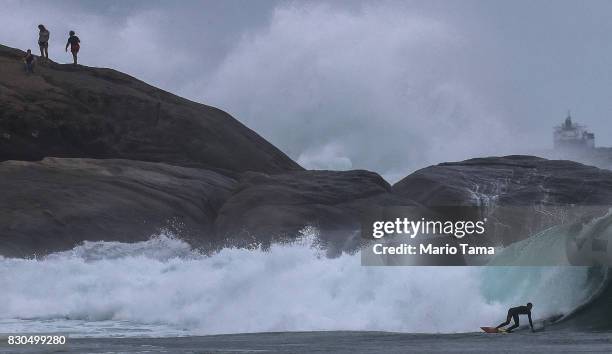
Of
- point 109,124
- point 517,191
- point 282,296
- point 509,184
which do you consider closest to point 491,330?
point 282,296

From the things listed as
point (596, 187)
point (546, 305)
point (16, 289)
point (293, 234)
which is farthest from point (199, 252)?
point (546, 305)

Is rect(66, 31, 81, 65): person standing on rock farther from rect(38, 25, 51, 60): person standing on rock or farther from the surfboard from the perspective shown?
the surfboard

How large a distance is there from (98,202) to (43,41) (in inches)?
412

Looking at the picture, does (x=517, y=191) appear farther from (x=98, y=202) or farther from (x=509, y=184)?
(x=98, y=202)

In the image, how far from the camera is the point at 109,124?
43750 millimetres

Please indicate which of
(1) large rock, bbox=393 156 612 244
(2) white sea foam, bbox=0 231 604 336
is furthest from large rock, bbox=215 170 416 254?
(2) white sea foam, bbox=0 231 604 336

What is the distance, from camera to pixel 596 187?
4169 cm

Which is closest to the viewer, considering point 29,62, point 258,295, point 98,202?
point 258,295

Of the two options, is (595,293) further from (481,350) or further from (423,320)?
(481,350)

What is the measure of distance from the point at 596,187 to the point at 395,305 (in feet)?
66.3

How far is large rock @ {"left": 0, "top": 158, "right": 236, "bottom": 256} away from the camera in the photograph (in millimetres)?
36312

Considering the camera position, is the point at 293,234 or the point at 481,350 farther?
the point at 293,234

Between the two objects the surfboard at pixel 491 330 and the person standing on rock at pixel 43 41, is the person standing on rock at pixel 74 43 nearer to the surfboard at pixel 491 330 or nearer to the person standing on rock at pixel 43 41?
the person standing on rock at pixel 43 41

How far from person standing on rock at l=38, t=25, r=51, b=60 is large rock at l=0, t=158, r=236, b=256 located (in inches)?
268
